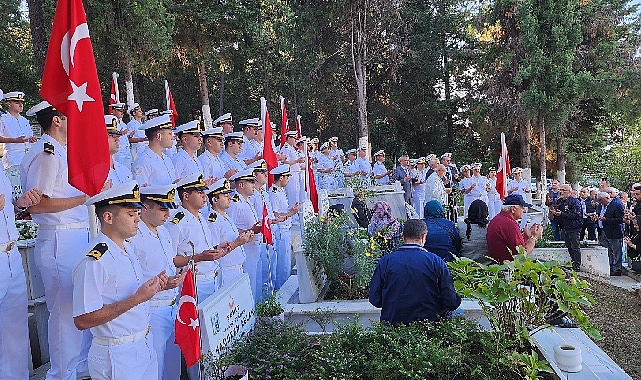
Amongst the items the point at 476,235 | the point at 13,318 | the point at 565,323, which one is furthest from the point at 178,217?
the point at 476,235

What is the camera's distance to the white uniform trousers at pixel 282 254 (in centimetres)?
782

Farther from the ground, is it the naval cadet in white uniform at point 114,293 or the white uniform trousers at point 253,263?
the naval cadet in white uniform at point 114,293

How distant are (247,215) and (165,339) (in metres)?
2.44

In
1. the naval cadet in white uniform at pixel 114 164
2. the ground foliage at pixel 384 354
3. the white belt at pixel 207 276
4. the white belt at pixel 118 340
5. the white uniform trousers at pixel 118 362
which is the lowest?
the ground foliage at pixel 384 354

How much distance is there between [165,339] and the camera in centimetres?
404

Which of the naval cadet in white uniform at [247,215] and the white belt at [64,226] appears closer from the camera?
the white belt at [64,226]

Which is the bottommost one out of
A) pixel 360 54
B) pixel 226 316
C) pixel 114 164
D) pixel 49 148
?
pixel 226 316

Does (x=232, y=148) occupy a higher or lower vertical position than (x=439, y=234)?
higher

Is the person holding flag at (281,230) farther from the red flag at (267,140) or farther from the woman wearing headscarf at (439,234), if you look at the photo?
the woman wearing headscarf at (439,234)

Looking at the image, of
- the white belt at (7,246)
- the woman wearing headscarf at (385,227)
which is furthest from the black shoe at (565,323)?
the white belt at (7,246)

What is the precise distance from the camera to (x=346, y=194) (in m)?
11.8

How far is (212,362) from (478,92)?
25.1 metres

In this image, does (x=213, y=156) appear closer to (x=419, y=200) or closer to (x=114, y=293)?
(x=114, y=293)

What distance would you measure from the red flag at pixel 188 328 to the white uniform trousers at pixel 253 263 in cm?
306
